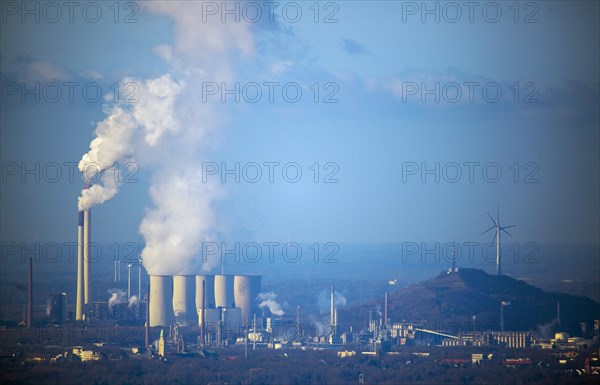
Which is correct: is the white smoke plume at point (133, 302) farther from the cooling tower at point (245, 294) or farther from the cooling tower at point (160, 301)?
the cooling tower at point (245, 294)

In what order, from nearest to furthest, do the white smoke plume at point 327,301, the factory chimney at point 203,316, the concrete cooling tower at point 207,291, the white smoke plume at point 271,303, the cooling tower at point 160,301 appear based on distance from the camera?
the factory chimney at point 203,316, the cooling tower at point 160,301, the concrete cooling tower at point 207,291, the white smoke plume at point 271,303, the white smoke plume at point 327,301

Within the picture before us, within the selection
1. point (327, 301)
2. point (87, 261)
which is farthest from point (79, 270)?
point (327, 301)

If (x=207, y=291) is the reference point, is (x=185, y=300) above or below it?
below

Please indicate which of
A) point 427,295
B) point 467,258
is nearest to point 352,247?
point 467,258

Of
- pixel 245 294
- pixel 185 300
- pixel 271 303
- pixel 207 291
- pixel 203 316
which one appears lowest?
pixel 203 316

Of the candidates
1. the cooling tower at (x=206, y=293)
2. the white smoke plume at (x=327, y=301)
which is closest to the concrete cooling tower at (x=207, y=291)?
the cooling tower at (x=206, y=293)

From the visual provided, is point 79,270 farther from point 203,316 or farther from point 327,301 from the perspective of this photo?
point 327,301

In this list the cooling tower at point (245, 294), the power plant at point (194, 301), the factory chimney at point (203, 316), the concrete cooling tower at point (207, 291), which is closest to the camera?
the factory chimney at point (203, 316)
